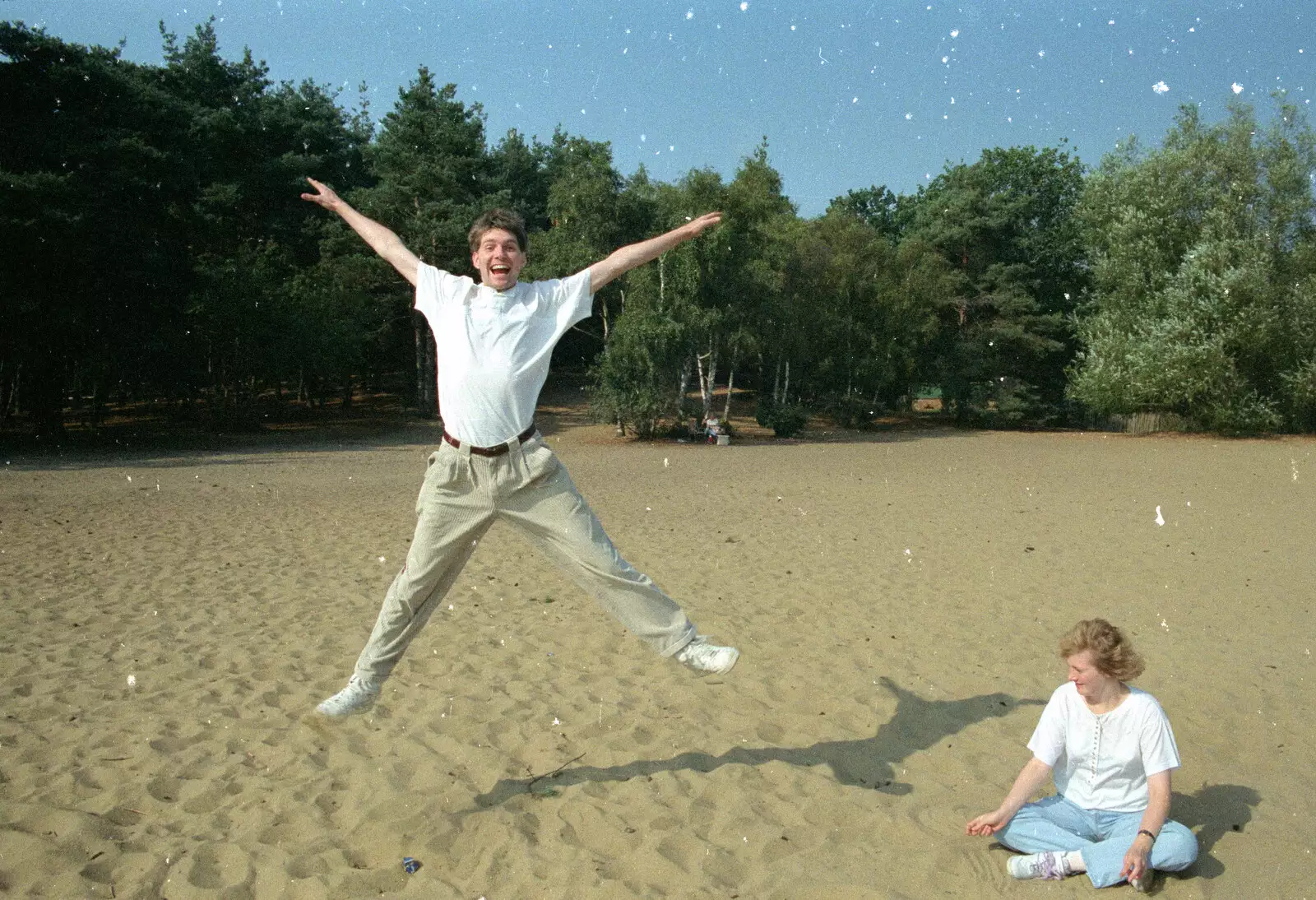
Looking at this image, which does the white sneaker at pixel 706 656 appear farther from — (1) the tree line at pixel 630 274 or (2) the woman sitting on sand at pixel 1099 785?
(1) the tree line at pixel 630 274

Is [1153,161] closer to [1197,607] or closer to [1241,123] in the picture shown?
[1241,123]

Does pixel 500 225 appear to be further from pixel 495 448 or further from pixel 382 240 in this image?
pixel 495 448

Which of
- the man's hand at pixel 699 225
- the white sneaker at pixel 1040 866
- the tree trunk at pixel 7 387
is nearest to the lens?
the white sneaker at pixel 1040 866

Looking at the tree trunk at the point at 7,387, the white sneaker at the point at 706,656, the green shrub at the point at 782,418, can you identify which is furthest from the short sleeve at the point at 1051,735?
the tree trunk at the point at 7,387

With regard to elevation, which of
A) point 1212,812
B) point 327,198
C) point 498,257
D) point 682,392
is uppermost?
point 327,198

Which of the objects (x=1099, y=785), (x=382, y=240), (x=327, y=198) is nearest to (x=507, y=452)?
(x=382, y=240)

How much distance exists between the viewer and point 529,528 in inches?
172

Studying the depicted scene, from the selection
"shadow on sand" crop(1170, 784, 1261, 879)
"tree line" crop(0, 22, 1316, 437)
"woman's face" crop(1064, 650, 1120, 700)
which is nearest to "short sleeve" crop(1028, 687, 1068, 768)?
"woman's face" crop(1064, 650, 1120, 700)

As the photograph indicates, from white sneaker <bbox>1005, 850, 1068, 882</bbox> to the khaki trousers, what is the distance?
160cm

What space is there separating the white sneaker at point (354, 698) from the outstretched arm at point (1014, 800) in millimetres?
2732

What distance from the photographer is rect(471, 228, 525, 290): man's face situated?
4.30 meters

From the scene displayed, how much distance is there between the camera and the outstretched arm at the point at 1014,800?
4.03m

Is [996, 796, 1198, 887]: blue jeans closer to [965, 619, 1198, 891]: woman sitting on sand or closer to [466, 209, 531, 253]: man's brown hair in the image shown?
[965, 619, 1198, 891]: woman sitting on sand

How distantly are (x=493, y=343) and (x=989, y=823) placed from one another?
289 cm
